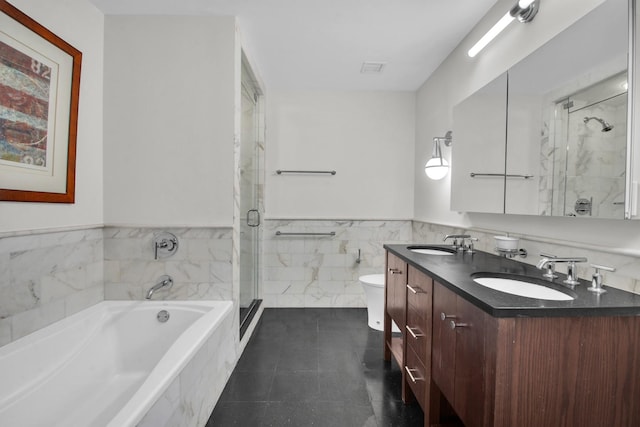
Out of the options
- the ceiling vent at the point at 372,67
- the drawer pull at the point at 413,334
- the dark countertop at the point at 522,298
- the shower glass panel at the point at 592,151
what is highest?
the ceiling vent at the point at 372,67

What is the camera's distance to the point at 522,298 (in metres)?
0.99

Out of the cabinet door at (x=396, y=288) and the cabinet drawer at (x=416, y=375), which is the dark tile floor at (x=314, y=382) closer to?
the cabinet drawer at (x=416, y=375)

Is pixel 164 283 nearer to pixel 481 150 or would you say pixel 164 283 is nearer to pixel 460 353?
pixel 460 353

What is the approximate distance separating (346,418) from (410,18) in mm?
2482

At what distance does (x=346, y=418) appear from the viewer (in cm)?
163

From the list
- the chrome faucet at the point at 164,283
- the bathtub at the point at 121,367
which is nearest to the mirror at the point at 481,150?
the bathtub at the point at 121,367

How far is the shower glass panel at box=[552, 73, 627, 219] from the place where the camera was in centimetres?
109

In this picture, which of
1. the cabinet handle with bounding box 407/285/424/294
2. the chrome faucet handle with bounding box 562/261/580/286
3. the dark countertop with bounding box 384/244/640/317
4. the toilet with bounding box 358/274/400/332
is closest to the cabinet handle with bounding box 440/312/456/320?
the dark countertop with bounding box 384/244/640/317

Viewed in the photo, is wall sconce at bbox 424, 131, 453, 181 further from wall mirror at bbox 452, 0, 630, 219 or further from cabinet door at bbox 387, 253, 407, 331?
cabinet door at bbox 387, 253, 407, 331

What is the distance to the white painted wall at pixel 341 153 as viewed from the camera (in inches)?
126

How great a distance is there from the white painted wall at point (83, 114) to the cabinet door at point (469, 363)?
6.59 feet

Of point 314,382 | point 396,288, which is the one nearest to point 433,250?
point 396,288

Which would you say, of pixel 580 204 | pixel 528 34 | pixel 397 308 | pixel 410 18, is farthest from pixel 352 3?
pixel 397 308

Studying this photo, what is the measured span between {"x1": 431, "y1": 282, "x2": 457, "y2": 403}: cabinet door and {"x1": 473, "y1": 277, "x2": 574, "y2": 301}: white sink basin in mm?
160
